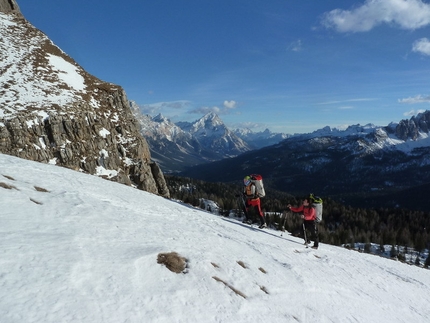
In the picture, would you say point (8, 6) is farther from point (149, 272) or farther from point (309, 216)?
point (149, 272)

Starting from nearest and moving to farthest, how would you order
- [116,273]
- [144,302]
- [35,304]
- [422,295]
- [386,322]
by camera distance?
[35,304] → [144,302] → [116,273] → [386,322] → [422,295]

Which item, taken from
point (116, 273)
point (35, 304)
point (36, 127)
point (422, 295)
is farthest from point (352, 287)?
point (36, 127)

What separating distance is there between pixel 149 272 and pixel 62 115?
6619 centimetres

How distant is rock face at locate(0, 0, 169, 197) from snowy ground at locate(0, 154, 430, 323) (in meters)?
44.8

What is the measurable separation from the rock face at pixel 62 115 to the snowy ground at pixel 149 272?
4485cm

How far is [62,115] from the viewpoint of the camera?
6606cm

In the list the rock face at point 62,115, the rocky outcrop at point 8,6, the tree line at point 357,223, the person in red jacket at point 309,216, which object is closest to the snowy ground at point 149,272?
the person in red jacket at point 309,216

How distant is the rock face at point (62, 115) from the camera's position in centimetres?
6012

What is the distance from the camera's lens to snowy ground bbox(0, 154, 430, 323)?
8180 mm

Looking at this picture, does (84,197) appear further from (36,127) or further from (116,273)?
(36,127)

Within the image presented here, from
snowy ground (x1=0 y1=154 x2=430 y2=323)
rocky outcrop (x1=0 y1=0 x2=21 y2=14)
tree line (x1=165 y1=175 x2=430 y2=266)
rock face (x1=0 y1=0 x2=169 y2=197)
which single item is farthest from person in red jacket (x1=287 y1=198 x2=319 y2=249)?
rocky outcrop (x1=0 y1=0 x2=21 y2=14)

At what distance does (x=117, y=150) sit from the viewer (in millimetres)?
79562

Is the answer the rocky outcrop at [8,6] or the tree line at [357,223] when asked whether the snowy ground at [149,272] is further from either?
the rocky outcrop at [8,6]

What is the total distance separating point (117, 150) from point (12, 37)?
49.8 m
